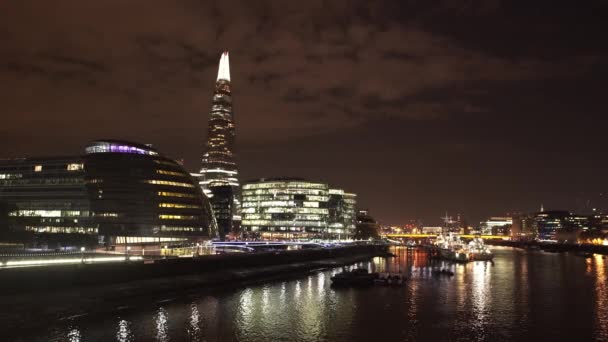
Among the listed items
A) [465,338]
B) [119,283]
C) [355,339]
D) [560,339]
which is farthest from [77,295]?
[560,339]

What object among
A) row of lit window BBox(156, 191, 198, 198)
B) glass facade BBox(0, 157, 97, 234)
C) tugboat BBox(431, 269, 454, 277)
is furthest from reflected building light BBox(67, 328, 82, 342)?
row of lit window BBox(156, 191, 198, 198)

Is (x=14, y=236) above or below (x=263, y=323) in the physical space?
above

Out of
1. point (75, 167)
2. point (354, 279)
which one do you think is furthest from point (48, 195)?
point (354, 279)

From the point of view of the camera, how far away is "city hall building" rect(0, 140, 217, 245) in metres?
139

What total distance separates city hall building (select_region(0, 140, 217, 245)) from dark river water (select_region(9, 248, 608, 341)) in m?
58.8

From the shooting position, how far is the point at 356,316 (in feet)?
208

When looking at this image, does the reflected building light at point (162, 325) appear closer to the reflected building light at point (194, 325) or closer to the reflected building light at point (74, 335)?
the reflected building light at point (194, 325)

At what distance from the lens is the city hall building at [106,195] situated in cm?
13862

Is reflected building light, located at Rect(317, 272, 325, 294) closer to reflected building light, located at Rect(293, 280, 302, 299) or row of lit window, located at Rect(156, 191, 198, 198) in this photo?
reflected building light, located at Rect(293, 280, 302, 299)

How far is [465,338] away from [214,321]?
88.7 feet

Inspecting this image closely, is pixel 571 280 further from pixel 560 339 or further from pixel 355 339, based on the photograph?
pixel 355 339

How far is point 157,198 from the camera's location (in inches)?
5719

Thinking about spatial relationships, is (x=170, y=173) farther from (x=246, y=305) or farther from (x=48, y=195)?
(x=246, y=305)

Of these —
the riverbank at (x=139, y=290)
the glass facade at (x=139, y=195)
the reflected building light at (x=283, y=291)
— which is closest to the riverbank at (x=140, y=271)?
the riverbank at (x=139, y=290)
